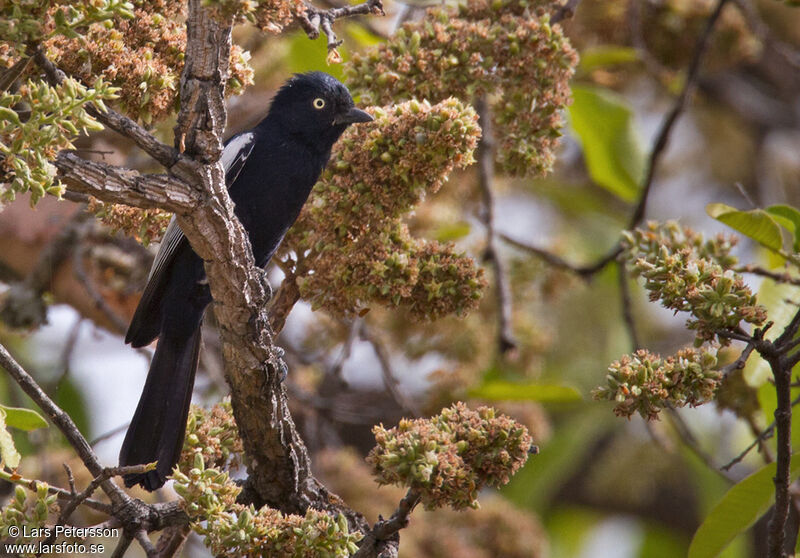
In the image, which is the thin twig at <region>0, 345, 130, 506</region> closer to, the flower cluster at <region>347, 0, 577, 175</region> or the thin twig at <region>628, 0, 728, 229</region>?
the flower cluster at <region>347, 0, 577, 175</region>

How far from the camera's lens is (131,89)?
2.21m

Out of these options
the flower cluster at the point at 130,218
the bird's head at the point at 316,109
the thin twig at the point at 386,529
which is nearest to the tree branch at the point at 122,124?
the flower cluster at the point at 130,218

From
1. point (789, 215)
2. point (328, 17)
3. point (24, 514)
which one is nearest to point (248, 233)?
point (328, 17)

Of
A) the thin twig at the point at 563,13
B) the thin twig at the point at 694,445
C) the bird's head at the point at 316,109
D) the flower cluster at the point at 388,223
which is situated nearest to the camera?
the flower cluster at the point at 388,223

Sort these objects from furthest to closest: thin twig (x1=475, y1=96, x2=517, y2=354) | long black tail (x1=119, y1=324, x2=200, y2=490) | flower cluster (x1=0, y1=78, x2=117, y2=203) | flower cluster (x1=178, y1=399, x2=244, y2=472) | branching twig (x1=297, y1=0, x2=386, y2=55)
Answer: thin twig (x1=475, y1=96, x2=517, y2=354) < long black tail (x1=119, y1=324, x2=200, y2=490) < flower cluster (x1=178, y1=399, x2=244, y2=472) < branching twig (x1=297, y1=0, x2=386, y2=55) < flower cluster (x1=0, y1=78, x2=117, y2=203)

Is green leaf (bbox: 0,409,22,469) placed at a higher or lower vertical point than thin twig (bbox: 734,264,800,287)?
lower

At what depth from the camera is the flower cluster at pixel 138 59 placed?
2.19 m

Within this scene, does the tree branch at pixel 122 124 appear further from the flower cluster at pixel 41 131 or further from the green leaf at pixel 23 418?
the green leaf at pixel 23 418

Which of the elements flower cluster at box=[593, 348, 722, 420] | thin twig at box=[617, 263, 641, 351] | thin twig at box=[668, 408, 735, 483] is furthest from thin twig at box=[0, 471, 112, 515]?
thin twig at box=[617, 263, 641, 351]

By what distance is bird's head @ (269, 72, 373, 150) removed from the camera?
11.2ft

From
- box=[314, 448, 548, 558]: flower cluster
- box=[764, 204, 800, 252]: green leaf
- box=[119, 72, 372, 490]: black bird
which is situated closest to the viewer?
box=[764, 204, 800, 252]: green leaf

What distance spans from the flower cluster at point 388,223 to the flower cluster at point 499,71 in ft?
1.05

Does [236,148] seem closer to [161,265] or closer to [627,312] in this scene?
[161,265]

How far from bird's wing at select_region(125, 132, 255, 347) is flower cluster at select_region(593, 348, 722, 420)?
1.50 metres
